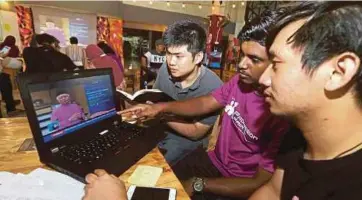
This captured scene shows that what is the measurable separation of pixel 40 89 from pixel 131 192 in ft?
1.47

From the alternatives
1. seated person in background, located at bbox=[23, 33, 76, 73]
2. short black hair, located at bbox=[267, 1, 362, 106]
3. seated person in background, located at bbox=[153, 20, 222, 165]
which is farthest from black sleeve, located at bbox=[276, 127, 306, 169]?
seated person in background, located at bbox=[23, 33, 76, 73]

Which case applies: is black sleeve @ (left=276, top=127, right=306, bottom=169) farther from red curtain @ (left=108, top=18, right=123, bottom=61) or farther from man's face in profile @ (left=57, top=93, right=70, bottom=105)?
red curtain @ (left=108, top=18, right=123, bottom=61)

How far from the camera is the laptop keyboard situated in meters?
0.82

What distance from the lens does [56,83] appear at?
86 centimetres

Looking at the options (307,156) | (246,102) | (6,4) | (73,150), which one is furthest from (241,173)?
(6,4)

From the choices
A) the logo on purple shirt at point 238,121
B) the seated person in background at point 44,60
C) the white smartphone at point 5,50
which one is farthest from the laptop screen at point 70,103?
the white smartphone at point 5,50

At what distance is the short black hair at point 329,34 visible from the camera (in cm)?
54

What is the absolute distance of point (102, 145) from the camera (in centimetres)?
92

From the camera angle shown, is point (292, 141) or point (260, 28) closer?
point (292, 141)

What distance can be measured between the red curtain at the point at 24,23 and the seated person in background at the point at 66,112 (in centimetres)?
597

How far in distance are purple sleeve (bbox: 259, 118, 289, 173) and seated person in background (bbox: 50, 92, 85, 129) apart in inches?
30.4

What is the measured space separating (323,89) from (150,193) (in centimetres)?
55

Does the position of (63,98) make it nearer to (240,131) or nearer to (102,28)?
(240,131)

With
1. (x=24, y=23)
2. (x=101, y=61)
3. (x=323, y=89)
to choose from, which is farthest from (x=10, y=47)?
(x=323, y=89)
